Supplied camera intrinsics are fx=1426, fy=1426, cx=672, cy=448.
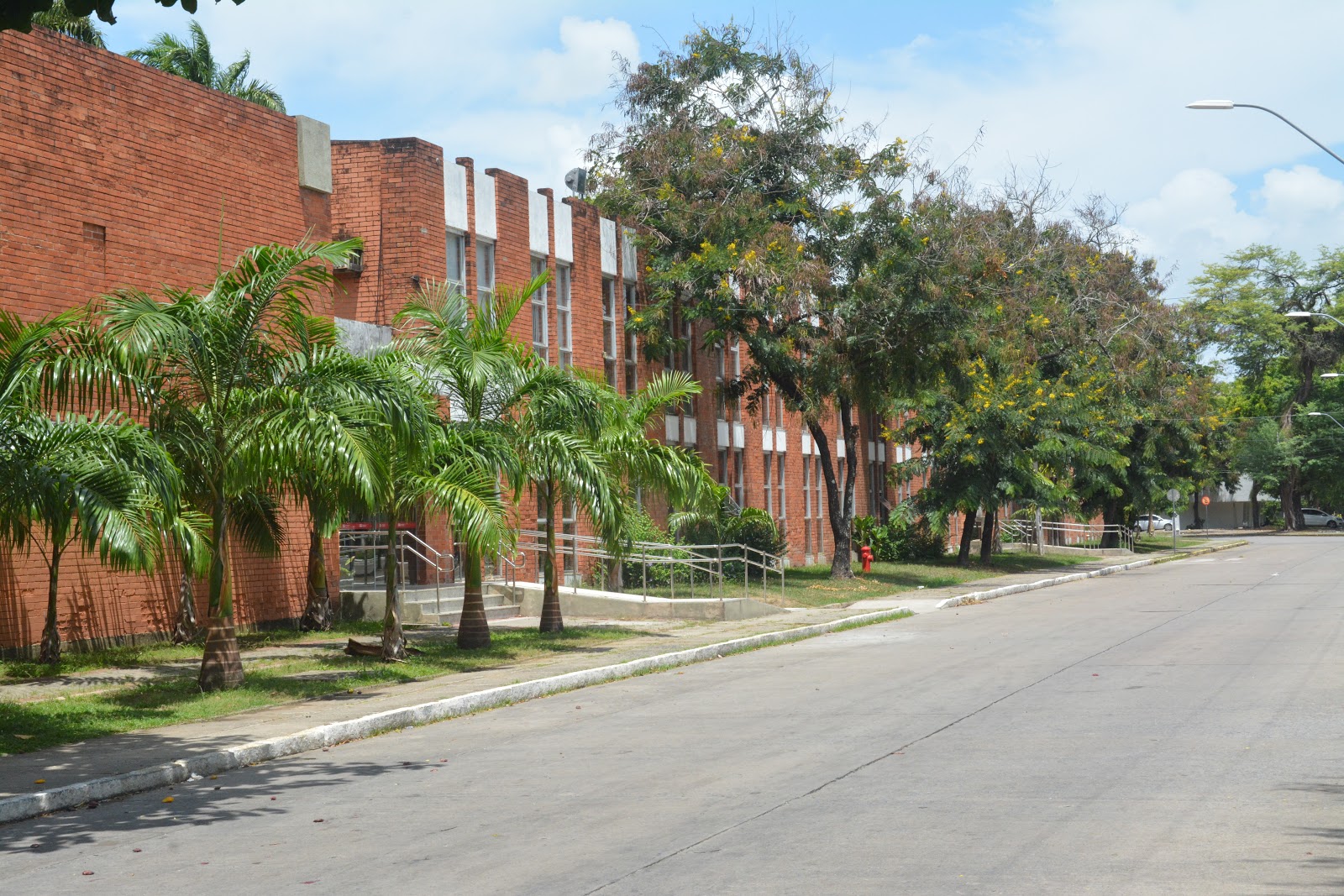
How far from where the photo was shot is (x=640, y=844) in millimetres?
7543

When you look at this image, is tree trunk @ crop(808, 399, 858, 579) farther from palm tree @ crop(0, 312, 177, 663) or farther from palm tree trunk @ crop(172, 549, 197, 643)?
palm tree @ crop(0, 312, 177, 663)

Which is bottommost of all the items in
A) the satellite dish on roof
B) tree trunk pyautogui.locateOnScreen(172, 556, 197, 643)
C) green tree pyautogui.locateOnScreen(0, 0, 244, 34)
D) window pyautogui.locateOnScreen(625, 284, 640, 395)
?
tree trunk pyautogui.locateOnScreen(172, 556, 197, 643)

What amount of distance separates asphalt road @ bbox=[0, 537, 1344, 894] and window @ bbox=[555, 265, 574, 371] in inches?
574

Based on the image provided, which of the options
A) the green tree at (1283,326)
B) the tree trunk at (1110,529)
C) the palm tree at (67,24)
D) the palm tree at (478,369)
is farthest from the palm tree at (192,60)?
the green tree at (1283,326)

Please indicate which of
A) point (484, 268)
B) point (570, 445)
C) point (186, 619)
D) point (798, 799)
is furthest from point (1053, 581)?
point (798, 799)

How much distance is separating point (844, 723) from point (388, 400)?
5.66 m

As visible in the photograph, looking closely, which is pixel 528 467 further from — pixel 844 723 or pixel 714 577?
pixel 714 577

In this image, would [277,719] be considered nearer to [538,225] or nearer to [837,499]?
[538,225]

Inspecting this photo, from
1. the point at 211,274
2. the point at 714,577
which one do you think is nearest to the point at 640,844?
the point at 211,274

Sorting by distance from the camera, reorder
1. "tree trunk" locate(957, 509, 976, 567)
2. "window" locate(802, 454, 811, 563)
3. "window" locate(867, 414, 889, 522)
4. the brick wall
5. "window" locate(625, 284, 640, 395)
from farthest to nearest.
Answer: "window" locate(867, 414, 889, 522)
"window" locate(802, 454, 811, 563)
"tree trunk" locate(957, 509, 976, 567)
"window" locate(625, 284, 640, 395)
the brick wall

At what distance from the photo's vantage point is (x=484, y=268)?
27.3 metres

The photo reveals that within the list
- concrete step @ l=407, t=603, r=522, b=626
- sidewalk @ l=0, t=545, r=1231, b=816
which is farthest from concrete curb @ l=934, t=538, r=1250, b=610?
sidewalk @ l=0, t=545, r=1231, b=816

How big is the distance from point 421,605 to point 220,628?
29.4 feet

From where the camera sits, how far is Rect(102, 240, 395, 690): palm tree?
13.6m
